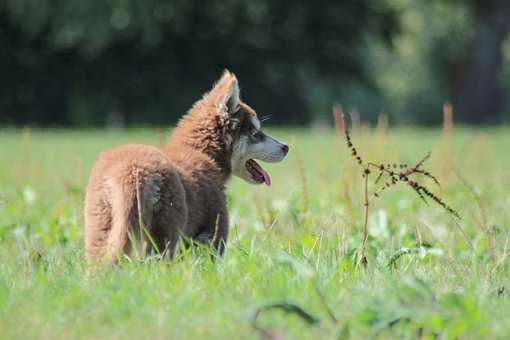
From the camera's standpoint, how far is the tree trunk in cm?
4050

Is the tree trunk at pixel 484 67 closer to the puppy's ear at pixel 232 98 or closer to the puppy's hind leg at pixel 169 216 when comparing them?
the puppy's ear at pixel 232 98

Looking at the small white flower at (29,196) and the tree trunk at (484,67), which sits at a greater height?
the small white flower at (29,196)

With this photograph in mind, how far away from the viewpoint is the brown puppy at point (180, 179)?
5.70 m

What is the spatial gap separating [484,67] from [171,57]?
1374 centimetres

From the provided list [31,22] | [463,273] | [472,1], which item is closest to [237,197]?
[463,273]

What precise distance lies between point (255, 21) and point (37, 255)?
31.2m

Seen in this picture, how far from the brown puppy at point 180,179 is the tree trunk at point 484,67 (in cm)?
3470

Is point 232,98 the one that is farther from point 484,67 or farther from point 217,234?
point 484,67

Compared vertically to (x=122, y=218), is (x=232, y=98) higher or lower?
higher

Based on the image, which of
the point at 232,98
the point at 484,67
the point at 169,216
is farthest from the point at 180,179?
the point at 484,67

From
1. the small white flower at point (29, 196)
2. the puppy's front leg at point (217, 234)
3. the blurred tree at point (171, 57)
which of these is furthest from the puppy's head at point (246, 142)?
the blurred tree at point (171, 57)

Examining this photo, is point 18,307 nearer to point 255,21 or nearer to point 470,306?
point 470,306

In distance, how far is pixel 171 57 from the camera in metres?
34.9

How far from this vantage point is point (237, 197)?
10859 mm
